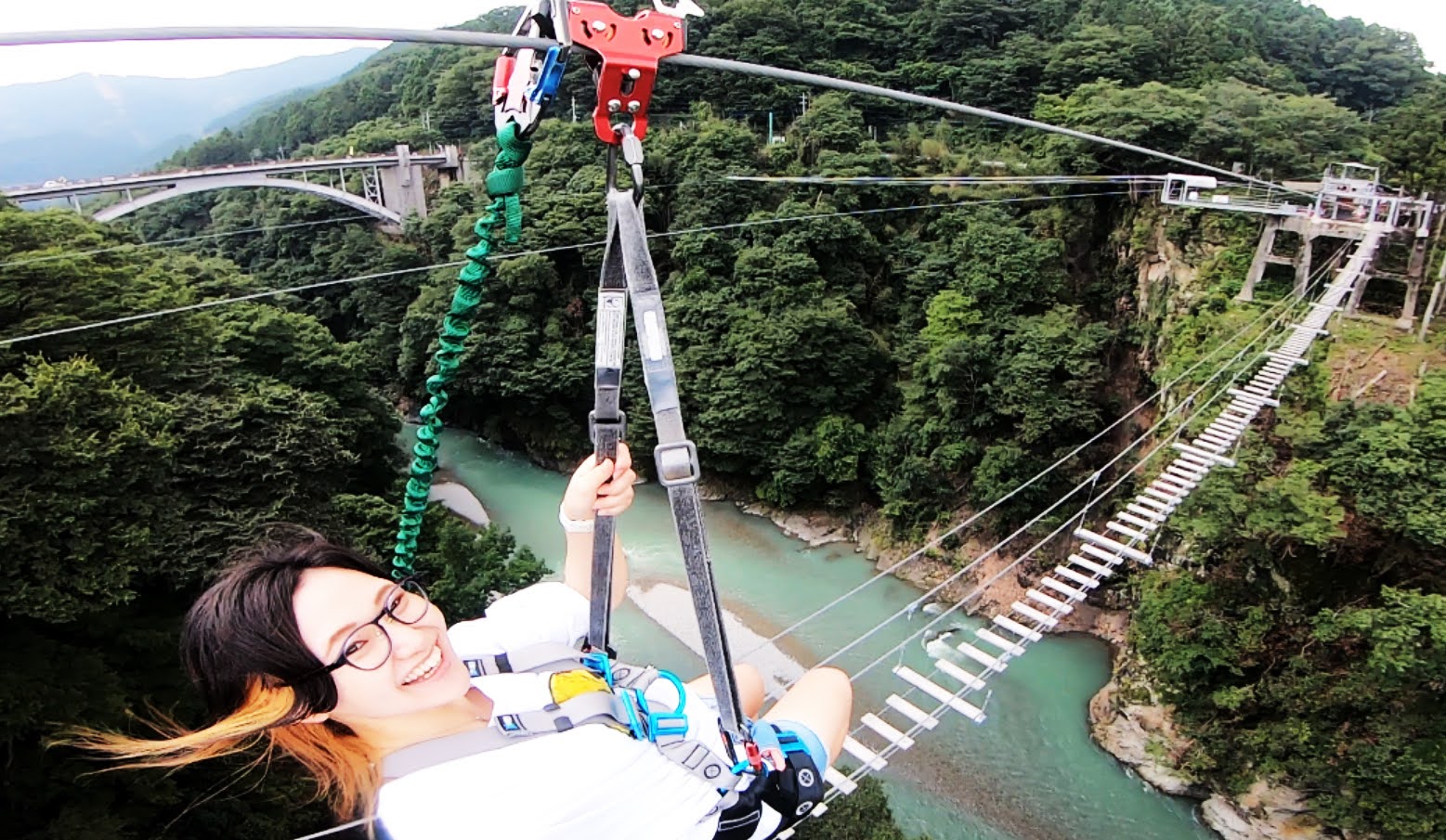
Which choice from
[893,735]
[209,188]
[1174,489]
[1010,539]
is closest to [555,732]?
[893,735]

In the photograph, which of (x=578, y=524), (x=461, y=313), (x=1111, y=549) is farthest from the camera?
(x=1111, y=549)

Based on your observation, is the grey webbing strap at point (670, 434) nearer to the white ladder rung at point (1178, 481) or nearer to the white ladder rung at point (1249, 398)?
the white ladder rung at point (1178, 481)

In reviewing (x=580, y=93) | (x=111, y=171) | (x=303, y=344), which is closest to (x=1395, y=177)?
(x=580, y=93)

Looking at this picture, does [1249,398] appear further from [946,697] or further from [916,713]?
[916,713]

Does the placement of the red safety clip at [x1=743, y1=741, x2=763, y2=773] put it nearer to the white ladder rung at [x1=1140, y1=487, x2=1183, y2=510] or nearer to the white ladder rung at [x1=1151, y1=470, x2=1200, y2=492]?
the white ladder rung at [x1=1140, y1=487, x2=1183, y2=510]

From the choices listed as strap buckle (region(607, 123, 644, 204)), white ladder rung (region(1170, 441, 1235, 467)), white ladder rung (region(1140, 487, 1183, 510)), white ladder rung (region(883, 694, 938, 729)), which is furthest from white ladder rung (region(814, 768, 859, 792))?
white ladder rung (region(1170, 441, 1235, 467))

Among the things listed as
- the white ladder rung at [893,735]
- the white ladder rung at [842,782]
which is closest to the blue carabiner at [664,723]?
the white ladder rung at [842,782]
